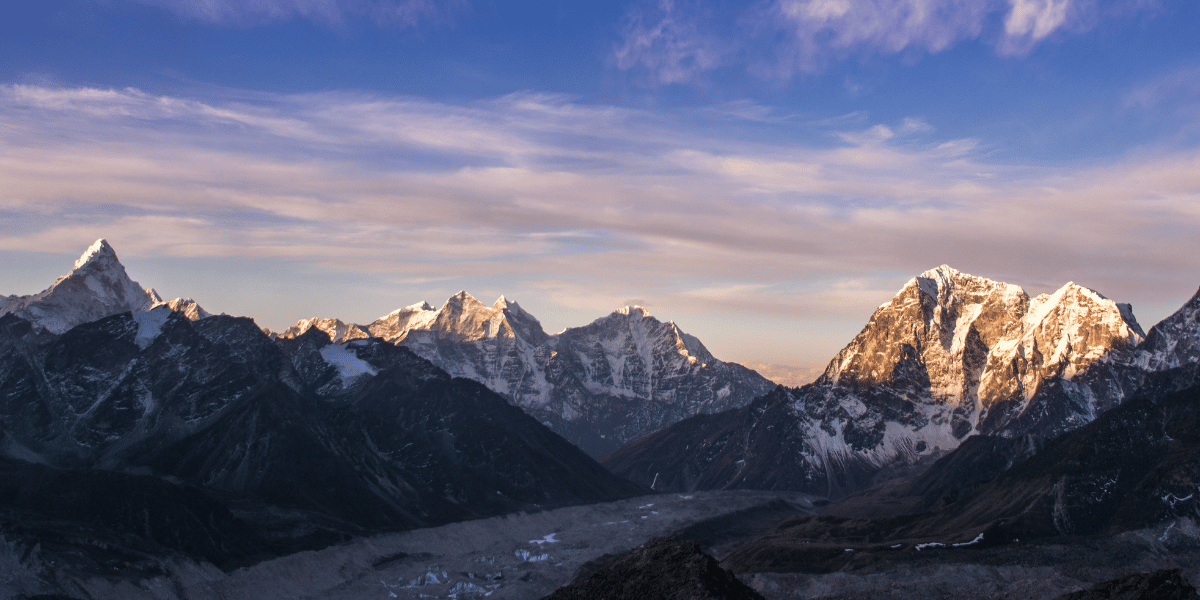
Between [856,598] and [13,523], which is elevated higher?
[13,523]

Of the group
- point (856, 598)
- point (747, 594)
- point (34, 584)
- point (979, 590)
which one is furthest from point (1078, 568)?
point (34, 584)

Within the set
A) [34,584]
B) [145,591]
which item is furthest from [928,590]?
[34,584]

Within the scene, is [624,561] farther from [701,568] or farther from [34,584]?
[34,584]

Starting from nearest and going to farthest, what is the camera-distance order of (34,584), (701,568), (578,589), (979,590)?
(701,568)
(578,589)
(34,584)
(979,590)

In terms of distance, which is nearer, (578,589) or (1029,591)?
(578,589)

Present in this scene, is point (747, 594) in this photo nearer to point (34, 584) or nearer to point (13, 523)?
point (34, 584)

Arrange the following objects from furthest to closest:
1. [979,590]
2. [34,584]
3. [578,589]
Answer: [979,590] < [34,584] < [578,589]

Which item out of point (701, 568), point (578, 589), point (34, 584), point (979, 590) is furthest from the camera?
point (979, 590)

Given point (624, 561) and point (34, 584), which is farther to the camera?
point (34, 584)

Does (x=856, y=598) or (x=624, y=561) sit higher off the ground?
(x=624, y=561)
